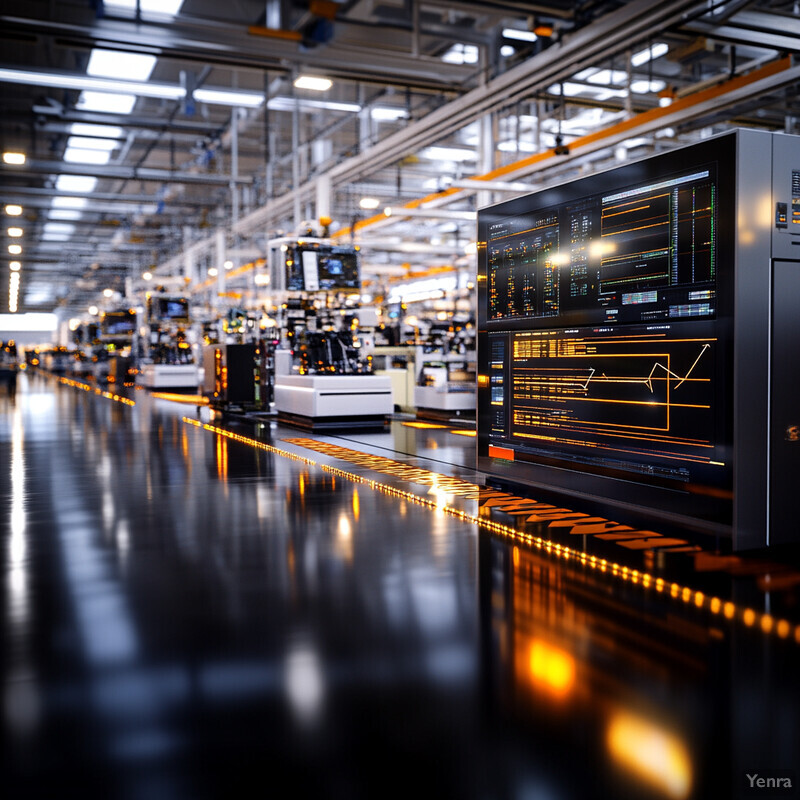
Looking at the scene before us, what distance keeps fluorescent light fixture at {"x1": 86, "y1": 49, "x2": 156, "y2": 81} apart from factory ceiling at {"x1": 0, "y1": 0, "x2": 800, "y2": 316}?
52 mm

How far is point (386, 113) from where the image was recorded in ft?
53.0

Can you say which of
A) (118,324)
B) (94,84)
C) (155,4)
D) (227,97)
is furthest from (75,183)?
(155,4)

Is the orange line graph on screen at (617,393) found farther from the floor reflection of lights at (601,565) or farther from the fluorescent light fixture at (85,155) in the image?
the fluorescent light fixture at (85,155)

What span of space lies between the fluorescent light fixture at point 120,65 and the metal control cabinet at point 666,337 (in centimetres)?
999

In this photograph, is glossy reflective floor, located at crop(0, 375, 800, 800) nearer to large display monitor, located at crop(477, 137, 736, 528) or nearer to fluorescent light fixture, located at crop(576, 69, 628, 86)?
large display monitor, located at crop(477, 137, 736, 528)

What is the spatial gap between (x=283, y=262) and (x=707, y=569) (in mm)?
9317

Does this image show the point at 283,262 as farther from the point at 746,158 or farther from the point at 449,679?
the point at 449,679

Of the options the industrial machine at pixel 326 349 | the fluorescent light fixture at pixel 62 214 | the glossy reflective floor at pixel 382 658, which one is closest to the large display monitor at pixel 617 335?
the glossy reflective floor at pixel 382 658

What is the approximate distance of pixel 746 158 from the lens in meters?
4.30

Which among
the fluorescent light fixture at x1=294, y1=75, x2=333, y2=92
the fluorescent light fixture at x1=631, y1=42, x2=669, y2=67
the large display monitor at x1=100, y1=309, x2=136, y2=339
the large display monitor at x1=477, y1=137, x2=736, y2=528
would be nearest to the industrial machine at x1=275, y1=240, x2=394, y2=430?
the fluorescent light fixture at x1=294, y1=75, x2=333, y2=92

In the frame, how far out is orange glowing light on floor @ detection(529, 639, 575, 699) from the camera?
8.22 feet

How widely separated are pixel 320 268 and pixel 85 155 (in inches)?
430

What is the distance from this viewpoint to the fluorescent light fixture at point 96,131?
677 inches

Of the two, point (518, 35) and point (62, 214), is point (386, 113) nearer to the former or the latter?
point (518, 35)
